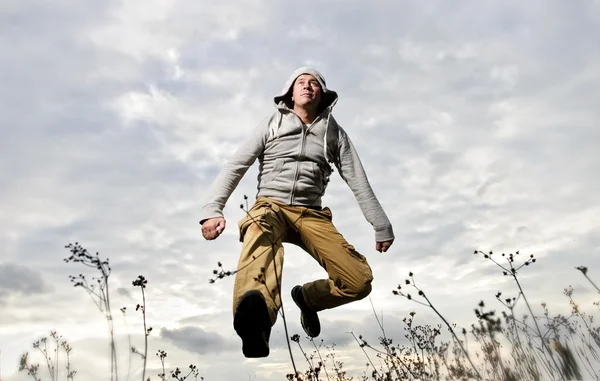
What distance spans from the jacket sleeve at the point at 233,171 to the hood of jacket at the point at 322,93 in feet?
1.31

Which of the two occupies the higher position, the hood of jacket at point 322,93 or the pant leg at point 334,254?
the hood of jacket at point 322,93

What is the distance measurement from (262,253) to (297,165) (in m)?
0.89

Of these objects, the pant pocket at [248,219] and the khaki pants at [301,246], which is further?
the pant pocket at [248,219]

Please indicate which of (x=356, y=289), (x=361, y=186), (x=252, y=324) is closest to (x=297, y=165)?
(x=361, y=186)

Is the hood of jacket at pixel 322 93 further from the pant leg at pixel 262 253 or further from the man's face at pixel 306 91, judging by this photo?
the pant leg at pixel 262 253

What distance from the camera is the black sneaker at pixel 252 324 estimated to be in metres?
3.76

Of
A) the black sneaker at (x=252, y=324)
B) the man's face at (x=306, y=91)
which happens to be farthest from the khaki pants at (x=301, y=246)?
the man's face at (x=306, y=91)

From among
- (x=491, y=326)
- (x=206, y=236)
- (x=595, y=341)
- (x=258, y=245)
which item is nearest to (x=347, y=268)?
(x=258, y=245)

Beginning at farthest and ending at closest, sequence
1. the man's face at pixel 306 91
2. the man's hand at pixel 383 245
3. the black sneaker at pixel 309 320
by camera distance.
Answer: the black sneaker at pixel 309 320 → the man's face at pixel 306 91 → the man's hand at pixel 383 245

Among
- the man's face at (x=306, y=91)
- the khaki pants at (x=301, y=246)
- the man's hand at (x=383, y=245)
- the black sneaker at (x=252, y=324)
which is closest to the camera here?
the black sneaker at (x=252, y=324)

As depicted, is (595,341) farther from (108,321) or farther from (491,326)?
(108,321)

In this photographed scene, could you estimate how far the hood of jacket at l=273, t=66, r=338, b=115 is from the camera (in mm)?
5160

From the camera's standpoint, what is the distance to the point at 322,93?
5223 millimetres

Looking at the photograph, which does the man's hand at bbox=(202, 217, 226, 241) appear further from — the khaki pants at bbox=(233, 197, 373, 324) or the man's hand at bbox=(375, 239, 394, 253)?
the man's hand at bbox=(375, 239, 394, 253)
